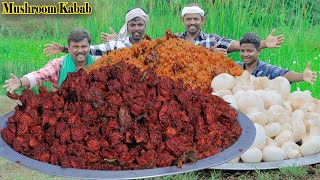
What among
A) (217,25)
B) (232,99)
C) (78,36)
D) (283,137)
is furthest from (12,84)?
(217,25)

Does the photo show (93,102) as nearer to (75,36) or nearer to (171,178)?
(171,178)

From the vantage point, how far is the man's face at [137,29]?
4.98 meters

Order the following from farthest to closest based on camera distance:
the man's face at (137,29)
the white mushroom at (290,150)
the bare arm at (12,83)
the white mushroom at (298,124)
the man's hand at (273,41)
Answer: the man's hand at (273,41) < the man's face at (137,29) < the bare arm at (12,83) < the white mushroom at (298,124) < the white mushroom at (290,150)

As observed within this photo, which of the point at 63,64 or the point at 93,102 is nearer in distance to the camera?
the point at 93,102

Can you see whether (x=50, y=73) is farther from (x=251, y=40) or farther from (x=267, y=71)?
(x=267, y=71)

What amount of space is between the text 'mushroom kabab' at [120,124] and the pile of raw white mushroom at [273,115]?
3.22ft

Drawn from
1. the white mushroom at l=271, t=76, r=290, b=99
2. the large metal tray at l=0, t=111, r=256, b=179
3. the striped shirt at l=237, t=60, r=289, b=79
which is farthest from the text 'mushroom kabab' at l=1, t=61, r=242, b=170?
the striped shirt at l=237, t=60, r=289, b=79

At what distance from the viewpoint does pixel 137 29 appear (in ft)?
16.4

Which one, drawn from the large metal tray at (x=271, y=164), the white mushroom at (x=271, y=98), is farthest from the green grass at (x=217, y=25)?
the large metal tray at (x=271, y=164)

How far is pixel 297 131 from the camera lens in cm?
388

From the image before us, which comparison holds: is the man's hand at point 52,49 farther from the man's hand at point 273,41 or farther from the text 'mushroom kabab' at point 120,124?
the text 'mushroom kabab' at point 120,124

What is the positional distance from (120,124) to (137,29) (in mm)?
2715

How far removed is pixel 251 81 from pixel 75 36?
64.1 inches

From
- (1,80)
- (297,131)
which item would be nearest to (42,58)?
(1,80)
